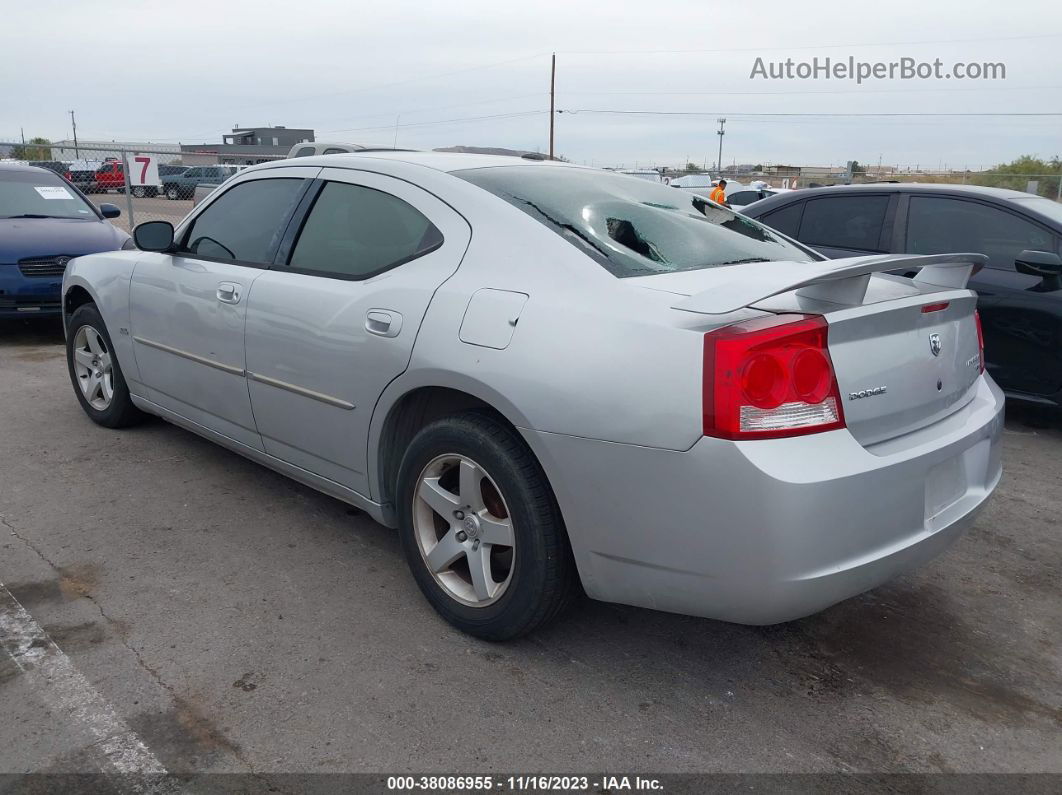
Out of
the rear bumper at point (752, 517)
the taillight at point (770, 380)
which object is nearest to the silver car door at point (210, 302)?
the rear bumper at point (752, 517)

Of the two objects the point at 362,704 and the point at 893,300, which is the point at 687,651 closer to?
the point at 362,704

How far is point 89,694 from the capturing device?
262 cm

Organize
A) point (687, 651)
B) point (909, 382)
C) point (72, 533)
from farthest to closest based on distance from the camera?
point (72, 533) → point (687, 651) → point (909, 382)

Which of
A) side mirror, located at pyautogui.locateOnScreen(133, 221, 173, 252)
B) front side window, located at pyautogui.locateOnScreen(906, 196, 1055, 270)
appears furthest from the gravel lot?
front side window, located at pyautogui.locateOnScreen(906, 196, 1055, 270)

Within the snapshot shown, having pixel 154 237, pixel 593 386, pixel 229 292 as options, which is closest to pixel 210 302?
pixel 229 292

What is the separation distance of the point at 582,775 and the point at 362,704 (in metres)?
0.69

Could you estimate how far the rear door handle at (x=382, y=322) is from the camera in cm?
300

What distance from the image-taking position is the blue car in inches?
299

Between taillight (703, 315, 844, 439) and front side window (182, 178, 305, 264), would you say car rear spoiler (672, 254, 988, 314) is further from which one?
front side window (182, 178, 305, 264)

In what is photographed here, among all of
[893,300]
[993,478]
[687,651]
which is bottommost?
[687,651]

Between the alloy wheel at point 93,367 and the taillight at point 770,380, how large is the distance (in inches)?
152

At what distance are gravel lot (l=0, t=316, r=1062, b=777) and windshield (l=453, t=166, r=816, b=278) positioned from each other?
1.29m

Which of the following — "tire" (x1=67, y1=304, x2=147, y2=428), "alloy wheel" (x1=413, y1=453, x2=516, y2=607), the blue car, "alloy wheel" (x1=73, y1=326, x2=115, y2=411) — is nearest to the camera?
"alloy wheel" (x1=413, y1=453, x2=516, y2=607)

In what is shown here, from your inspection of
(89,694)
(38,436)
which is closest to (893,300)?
(89,694)
